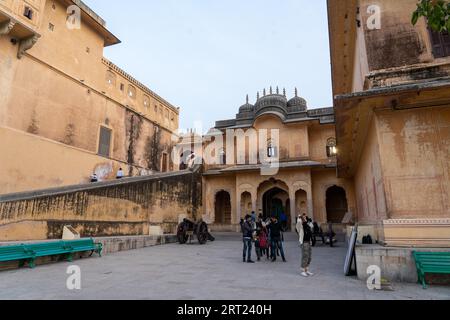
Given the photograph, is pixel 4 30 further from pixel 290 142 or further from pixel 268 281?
pixel 290 142

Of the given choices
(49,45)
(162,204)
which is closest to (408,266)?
(162,204)

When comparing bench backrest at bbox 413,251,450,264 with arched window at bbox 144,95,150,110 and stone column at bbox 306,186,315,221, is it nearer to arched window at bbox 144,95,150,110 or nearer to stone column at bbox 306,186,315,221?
stone column at bbox 306,186,315,221

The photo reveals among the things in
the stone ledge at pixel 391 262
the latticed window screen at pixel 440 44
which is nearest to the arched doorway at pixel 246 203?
the stone ledge at pixel 391 262

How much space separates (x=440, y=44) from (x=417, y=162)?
2.90m

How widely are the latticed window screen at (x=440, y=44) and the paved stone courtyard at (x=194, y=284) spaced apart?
5.10 m

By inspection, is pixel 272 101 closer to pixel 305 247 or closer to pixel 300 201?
pixel 300 201

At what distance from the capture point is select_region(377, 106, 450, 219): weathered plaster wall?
6.00m

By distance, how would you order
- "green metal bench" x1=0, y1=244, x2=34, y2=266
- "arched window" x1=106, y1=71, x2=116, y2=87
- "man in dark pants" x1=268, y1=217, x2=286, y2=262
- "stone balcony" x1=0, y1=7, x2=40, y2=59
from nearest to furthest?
"green metal bench" x1=0, y1=244, x2=34, y2=266, "man in dark pants" x1=268, y1=217, x2=286, y2=262, "stone balcony" x1=0, y1=7, x2=40, y2=59, "arched window" x1=106, y1=71, x2=116, y2=87

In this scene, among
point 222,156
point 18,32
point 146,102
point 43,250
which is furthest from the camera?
point 146,102

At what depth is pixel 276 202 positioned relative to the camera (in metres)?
23.0

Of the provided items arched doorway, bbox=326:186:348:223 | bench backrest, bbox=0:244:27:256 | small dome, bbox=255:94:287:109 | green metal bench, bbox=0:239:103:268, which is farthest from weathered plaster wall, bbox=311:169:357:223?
bench backrest, bbox=0:244:27:256

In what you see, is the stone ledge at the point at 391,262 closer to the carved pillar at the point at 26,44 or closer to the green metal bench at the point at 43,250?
the green metal bench at the point at 43,250

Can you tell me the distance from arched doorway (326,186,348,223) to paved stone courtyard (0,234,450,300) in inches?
A: 583

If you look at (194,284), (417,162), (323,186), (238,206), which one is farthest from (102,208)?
(323,186)
